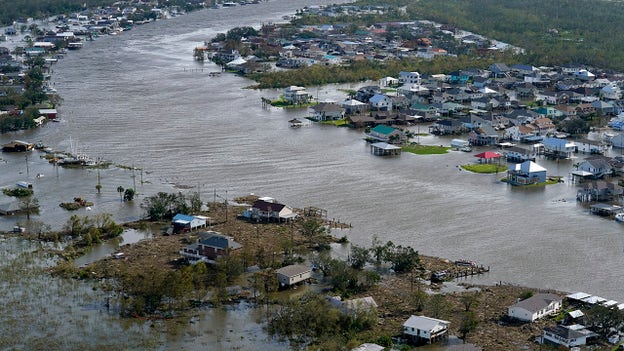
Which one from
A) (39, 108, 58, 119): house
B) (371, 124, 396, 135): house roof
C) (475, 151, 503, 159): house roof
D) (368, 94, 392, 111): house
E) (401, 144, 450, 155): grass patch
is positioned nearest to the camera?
(475, 151, 503, 159): house roof

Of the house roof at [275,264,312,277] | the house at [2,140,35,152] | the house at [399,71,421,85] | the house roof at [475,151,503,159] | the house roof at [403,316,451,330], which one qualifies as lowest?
the house at [2,140,35,152]

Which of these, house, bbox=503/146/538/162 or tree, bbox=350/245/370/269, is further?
house, bbox=503/146/538/162

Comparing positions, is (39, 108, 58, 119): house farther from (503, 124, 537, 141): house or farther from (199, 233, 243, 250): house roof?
(503, 124, 537, 141): house

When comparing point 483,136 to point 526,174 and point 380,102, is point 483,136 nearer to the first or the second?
point 526,174

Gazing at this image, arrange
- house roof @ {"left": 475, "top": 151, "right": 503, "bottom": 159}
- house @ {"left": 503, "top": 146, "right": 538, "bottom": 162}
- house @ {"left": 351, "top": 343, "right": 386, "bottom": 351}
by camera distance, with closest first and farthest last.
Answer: house @ {"left": 351, "top": 343, "right": 386, "bottom": 351} → house roof @ {"left": 475, "top": 151, "right": 503, "bottom": 159} → house @ {"left": 503, "top": 146, "right": 538, "bottom": 162}

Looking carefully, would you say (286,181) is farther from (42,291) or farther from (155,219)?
(42,291)

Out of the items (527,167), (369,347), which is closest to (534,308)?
(369,347)

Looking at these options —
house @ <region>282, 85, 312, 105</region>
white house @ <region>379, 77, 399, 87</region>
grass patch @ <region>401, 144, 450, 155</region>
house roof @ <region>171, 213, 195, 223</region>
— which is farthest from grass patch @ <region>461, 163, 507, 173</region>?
white house @ <region>379, 77, 399, 87</region>

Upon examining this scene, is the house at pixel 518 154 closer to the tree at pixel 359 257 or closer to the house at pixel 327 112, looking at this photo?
Result: the house at pixel 327 112
